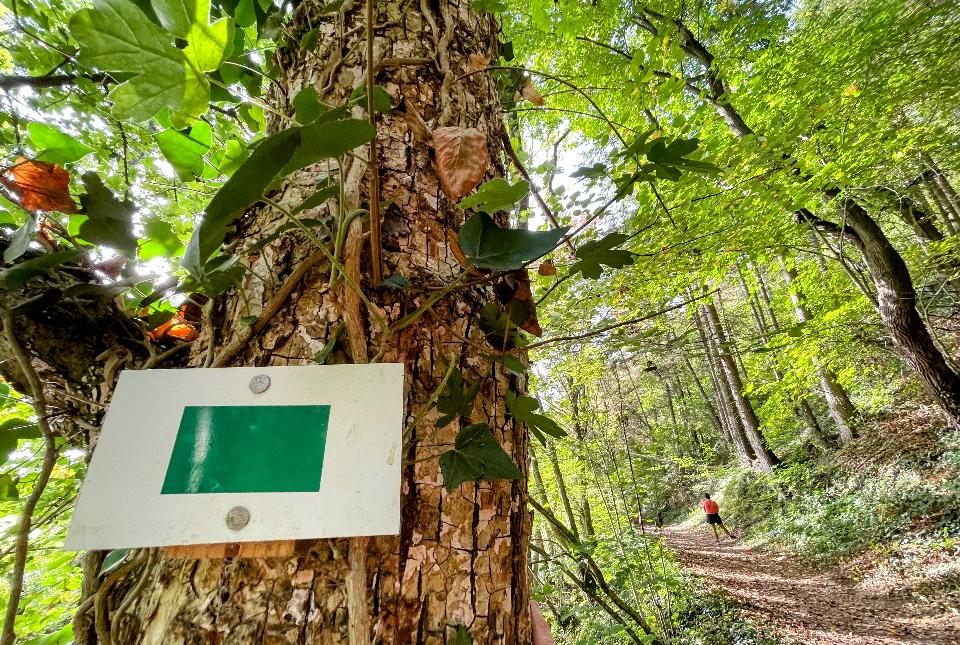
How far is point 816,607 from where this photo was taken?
15.8ft

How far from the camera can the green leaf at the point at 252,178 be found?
28 centimetres

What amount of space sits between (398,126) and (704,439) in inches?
695

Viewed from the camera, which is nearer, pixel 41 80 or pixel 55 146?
pixel 55 146

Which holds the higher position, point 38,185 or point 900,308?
point 900,308

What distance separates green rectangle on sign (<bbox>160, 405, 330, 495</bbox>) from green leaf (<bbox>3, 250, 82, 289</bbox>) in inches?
11.6

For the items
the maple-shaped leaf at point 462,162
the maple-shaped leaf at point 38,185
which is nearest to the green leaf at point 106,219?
the maple-shaped leaf at point 38,185

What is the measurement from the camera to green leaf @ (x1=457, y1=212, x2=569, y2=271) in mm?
444

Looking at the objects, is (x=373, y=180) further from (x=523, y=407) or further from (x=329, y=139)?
(x=523, y=407)

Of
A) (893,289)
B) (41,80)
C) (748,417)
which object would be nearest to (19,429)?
(41,80)

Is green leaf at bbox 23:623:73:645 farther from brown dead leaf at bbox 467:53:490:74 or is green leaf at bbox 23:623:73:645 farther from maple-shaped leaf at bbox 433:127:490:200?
brown dead leaf at bbox 467:53:490:74

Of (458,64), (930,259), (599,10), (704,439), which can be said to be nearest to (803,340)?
(930,259)

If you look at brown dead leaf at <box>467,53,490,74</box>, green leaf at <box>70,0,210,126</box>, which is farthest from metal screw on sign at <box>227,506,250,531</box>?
brown dead leaf at <box>467,53,490,74</box>

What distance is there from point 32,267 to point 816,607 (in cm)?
702

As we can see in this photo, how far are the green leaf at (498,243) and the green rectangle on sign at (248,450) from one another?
0.22 meters
